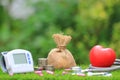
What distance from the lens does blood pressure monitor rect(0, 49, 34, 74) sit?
256 centimetres

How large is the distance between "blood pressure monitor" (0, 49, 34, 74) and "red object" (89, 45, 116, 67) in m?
0.33

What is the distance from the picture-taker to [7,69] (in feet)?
8.46

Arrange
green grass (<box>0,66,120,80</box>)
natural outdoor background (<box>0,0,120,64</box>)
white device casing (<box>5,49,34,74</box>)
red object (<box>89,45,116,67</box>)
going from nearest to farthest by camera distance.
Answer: green grass (<box>0,66,120,80</box>) < white device casing (<box>5,49,34,74</box>) < red object (<box>89,45,116,67</box>) < natural outdoor background (<box>0,0,120,64</box>)

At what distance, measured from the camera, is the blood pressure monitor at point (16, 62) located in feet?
8.41

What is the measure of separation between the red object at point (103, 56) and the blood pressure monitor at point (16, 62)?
33 cm

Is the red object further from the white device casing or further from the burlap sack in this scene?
the white device casing

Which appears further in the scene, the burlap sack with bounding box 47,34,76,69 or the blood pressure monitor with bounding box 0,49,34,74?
the burlap sack with bounding box 47,34,76,69

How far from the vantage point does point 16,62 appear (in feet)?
8.53

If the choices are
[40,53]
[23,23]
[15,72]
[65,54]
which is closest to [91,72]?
[65,54]

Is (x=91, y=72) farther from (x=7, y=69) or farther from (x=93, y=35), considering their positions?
(x=93, y=35)

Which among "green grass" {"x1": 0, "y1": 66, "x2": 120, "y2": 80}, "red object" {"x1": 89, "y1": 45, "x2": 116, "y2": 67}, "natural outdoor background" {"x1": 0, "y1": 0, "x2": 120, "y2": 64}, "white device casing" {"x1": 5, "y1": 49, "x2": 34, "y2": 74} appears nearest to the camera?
"green grass" {"x1": 0, "y1": 66, "x2": 120, "y2": 80}

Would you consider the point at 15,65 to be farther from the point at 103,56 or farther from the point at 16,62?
the point at 103,56

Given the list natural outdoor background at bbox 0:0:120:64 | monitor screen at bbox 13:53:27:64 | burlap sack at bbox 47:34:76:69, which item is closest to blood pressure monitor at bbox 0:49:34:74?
monitor screen at bbox 13:53:27:64

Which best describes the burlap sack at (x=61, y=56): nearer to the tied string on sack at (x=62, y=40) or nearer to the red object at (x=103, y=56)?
the tied string on sack at (x=62, y=40)
